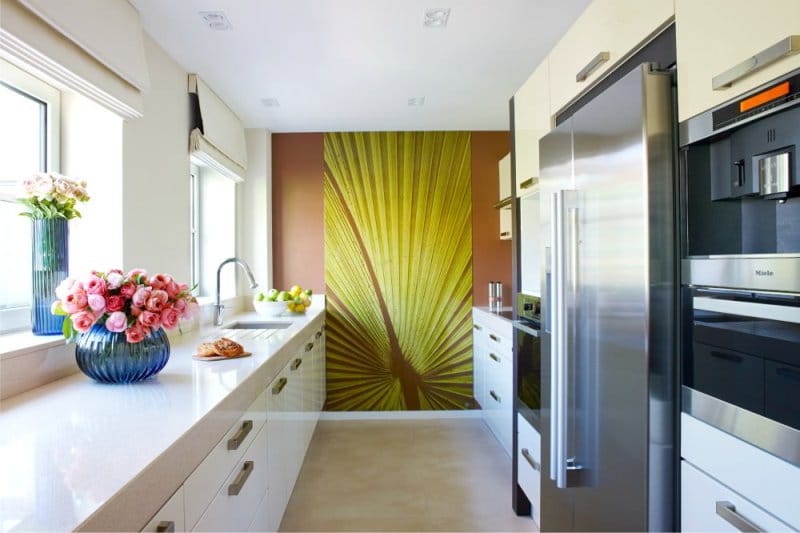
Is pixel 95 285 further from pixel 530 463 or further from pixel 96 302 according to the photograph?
pixel 530 463

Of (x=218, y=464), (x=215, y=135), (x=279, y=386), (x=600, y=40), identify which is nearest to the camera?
(x=218, y=464)

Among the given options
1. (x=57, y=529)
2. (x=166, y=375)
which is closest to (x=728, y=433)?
(x=57, y=529)

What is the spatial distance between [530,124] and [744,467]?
5.18 ft

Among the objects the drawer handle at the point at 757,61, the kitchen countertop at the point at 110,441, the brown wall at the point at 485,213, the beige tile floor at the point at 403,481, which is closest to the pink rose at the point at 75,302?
the kitchen countertop at the point at 110,441

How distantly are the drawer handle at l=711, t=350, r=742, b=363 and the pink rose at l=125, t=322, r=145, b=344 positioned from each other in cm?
150

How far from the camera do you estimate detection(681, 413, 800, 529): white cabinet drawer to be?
2.65ft

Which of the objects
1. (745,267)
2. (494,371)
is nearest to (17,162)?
→ (745,267)

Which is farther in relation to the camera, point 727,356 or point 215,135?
point 215,135

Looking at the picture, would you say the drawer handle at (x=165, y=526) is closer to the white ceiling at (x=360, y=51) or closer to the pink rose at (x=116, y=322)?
the pink rose at (x=116, y=322)

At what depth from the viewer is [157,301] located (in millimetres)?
1381

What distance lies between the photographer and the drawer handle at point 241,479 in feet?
4.25

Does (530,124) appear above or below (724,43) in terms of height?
above

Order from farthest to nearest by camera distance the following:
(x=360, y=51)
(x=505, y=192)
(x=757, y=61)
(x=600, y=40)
Answer: (x=505, y=192)
(x=360, y=51)
(x=600, y=40)
(x=757, y=61)

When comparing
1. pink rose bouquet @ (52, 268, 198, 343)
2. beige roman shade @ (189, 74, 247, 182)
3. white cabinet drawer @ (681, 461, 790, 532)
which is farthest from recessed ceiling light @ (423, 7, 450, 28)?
white cabinet drawer @ (681, 461, 790, 532)
